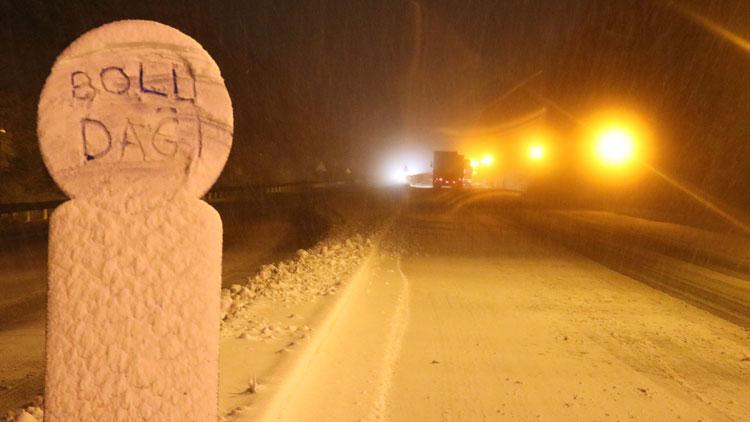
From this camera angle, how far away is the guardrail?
963 inches

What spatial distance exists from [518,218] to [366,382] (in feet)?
81.1

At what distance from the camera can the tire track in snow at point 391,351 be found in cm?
561

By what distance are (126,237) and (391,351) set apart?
5125 mm

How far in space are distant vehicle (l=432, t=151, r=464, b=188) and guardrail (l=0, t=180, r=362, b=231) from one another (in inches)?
438

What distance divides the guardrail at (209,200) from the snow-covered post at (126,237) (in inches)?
463

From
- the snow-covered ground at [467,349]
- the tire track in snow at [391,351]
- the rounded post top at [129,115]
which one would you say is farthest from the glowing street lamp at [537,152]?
the rounded post top at [129,115]

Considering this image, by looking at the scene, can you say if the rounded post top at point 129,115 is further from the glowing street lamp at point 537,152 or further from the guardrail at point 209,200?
the glowing street lamp at point 537,152

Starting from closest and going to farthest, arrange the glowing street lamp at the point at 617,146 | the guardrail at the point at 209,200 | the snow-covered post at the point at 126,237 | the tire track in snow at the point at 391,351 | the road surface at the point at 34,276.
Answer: the snow-covered post at the point at 126,237
the tire track in snow at the point at 391,351
the road surface at the point at 34,276
the guardrail at the point at 209,200
the glowing street lamp at the point at 617,146

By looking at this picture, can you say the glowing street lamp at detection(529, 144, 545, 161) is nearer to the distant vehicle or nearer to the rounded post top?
the distant vehicle

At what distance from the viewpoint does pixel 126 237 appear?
2.62 m

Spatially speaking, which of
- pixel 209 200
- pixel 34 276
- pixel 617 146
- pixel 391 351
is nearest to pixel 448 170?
pixel 209 200

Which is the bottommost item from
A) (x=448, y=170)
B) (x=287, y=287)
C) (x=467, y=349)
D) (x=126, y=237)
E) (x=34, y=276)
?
(x=34, y=276)

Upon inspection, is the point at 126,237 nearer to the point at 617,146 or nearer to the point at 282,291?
the point at 282,291

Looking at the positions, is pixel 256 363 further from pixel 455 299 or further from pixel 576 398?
pixel 455 299
